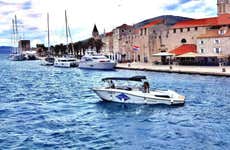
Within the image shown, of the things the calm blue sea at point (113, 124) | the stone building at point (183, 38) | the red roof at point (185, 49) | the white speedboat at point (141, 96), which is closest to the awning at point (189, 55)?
the stone building at point (183, 38)

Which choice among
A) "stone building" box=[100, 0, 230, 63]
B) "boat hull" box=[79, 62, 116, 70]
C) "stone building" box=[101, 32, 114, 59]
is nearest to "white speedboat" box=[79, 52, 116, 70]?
"boat hull" box=[79, 62, 116, 70]

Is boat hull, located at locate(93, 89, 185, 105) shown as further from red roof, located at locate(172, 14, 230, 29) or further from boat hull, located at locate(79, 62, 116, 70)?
boat hull, located at locate(79, 62, 116, 70)

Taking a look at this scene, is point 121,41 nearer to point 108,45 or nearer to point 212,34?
point 108,45

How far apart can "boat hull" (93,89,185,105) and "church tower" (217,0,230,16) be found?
63240 mm

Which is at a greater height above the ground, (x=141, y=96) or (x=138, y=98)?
(x=141, y=96)

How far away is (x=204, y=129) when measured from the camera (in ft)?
62.1

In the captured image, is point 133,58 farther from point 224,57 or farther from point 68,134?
point 68,134

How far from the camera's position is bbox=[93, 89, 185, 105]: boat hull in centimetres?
2691

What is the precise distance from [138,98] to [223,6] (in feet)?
218

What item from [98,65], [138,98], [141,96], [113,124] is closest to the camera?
[113,124]

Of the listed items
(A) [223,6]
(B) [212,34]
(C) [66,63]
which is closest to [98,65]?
(C) [66,63]

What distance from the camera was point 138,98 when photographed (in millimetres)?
27438

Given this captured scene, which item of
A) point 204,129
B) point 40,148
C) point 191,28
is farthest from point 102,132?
point 191,28

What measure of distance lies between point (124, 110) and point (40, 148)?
10163 mm
